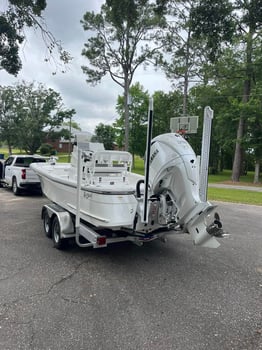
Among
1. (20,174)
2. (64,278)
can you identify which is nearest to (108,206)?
(64,278)

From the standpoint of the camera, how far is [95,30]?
2208cm

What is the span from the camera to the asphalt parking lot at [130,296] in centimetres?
251

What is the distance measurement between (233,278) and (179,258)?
973 millimetres

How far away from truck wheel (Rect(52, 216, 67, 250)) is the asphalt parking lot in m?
0.13

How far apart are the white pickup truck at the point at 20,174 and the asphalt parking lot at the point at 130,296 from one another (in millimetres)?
4984

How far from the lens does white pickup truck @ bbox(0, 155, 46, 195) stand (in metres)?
10.1

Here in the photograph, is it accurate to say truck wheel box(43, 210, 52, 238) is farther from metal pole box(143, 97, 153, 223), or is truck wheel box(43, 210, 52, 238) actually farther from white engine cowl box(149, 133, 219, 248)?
white engine cowl box(149, 133, 219, 248)

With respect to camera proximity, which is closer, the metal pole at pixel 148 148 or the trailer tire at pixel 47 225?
the metal pole at pixel 148 148

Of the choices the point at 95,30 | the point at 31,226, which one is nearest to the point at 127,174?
the point at 31,226

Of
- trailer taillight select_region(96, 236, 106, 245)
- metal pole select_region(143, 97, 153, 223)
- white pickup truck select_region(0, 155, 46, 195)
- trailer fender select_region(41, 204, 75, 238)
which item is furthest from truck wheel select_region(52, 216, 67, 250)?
white pickup truck select_region(0, 155, 46, 195)

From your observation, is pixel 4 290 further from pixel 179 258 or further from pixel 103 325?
pixel 179 258

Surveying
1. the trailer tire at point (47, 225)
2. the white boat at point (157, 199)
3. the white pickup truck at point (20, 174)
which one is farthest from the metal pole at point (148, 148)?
the white pickup truck at point (20, 174)

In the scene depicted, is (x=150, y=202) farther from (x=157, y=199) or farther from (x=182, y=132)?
(x=182, y=132)

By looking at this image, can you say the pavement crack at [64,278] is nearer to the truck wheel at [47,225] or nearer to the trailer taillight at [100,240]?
the trailer taillight at [100,240]
